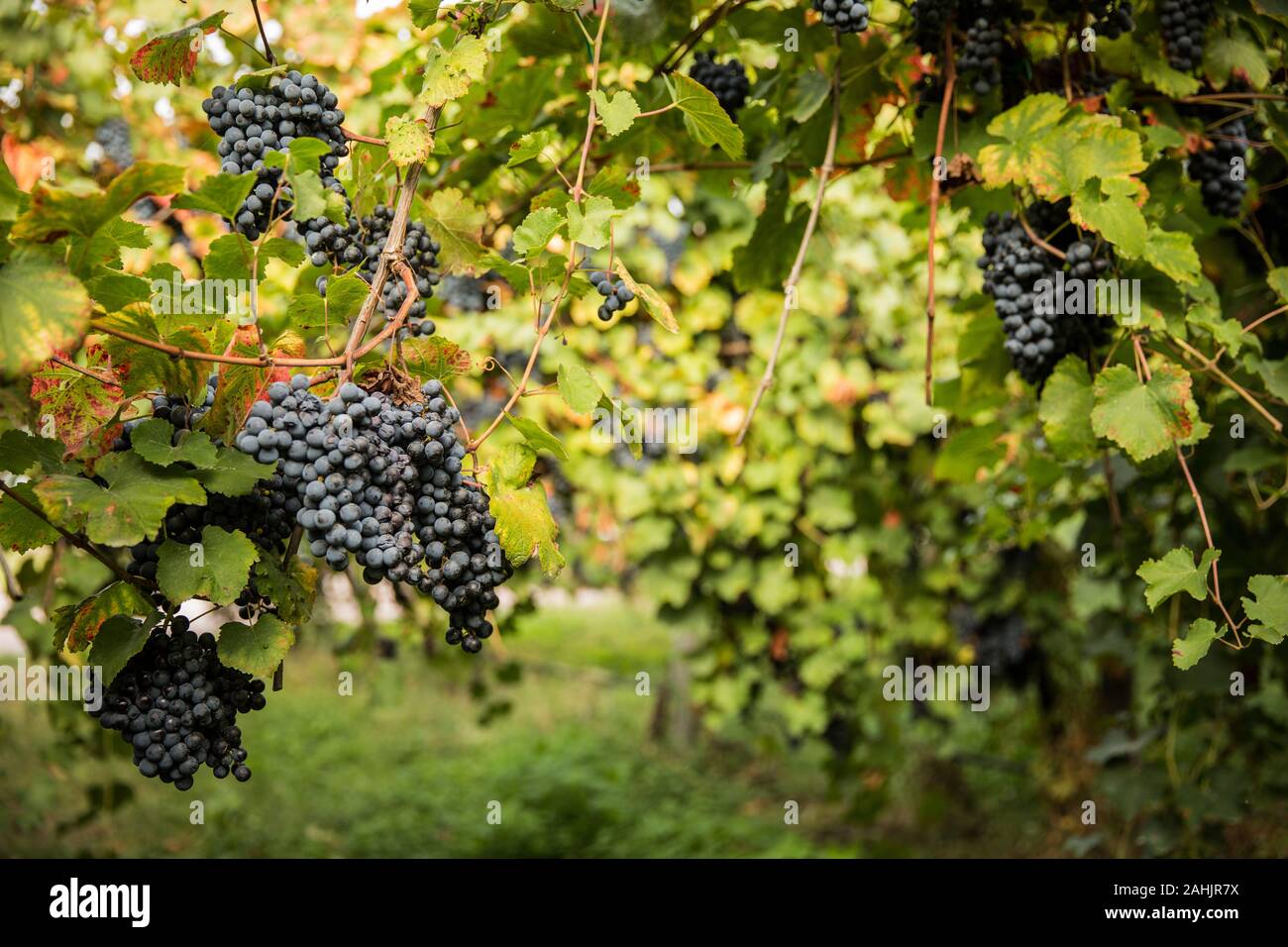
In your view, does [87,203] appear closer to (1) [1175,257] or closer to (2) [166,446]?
(2) [166,446]

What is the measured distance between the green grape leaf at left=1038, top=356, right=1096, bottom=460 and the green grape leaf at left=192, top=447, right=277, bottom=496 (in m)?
1.36

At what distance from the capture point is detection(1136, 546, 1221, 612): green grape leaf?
1.72 meters

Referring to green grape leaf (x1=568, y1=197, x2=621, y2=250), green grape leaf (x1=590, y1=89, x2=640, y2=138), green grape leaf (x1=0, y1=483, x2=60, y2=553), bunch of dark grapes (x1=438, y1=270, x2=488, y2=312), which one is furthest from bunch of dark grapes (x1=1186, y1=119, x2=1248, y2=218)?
bunch of dark grapes (x1=438, y1=270, x2=488, y2=312)

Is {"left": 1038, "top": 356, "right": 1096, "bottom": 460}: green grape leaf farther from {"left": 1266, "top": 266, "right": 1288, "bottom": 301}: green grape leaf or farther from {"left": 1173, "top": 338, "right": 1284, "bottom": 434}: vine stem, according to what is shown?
{"left": 1266, "top": 266, "right": 1288, "bottom": 301}: green grape leaf

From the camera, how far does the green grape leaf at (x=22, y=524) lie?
1401 millimetres

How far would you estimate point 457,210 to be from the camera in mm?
1803

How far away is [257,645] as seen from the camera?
1.43 m

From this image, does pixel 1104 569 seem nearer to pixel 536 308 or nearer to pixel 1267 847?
pixel 1267 847

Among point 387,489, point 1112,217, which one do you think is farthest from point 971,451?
point 387,489

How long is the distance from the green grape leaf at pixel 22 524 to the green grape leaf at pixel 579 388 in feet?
2.42

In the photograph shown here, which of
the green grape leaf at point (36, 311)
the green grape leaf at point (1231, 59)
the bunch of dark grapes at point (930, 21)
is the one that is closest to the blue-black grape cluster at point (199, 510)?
the green grape leaf at point (36, 311)

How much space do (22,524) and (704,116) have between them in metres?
1.25

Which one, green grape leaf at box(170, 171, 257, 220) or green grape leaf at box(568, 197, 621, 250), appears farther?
green grape leaf at box(568, 197, 621, 250)
